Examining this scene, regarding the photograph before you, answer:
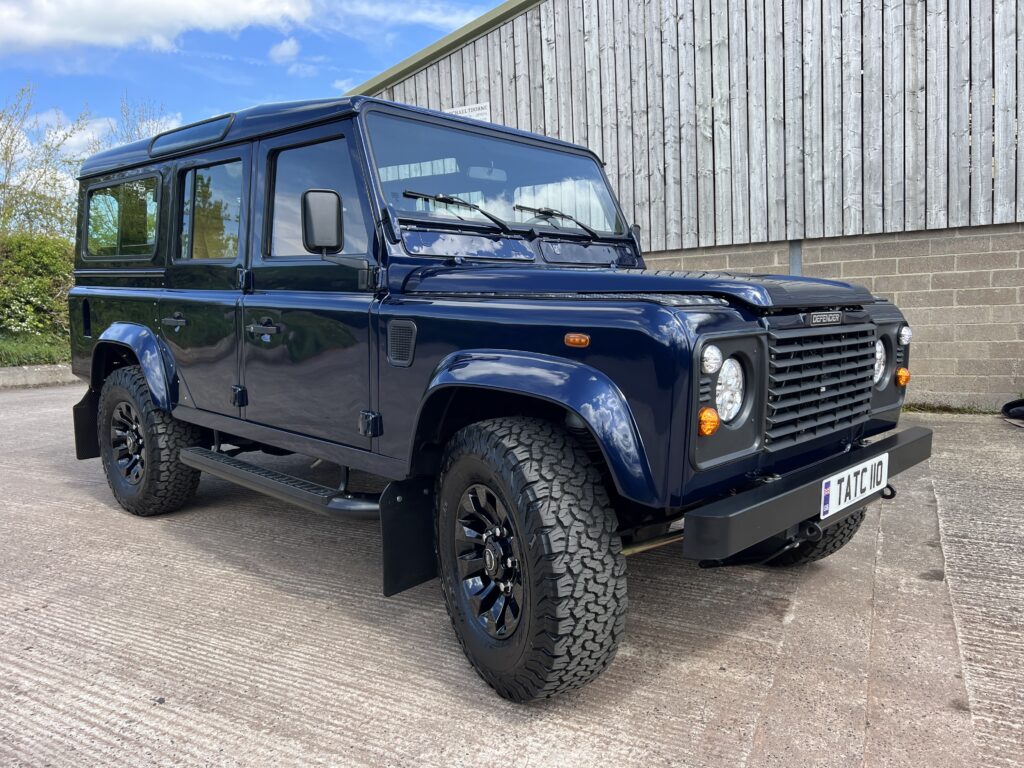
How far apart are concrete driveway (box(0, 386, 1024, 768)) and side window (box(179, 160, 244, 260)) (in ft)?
5.07

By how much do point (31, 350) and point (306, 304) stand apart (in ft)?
37.3

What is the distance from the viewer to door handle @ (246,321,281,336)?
3342 millimetres

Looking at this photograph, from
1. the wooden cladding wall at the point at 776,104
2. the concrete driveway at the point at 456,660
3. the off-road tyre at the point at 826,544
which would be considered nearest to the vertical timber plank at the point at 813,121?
the wooden cladding wall at the point at 776,104

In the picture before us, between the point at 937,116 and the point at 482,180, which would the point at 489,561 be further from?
the point at 937,116

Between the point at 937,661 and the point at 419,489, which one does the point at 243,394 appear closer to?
the point at 419,489

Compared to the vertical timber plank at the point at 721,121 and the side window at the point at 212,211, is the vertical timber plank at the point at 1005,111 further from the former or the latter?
the side window at the point at 212,211

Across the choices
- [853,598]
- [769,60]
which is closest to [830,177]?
[769,60]

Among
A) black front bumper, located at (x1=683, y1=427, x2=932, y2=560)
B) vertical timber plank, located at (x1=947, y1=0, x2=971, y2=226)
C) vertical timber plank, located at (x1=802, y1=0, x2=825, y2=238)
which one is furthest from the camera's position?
vertical timber plank, located at (x1=802, y1=0, x2=825, y2=238)

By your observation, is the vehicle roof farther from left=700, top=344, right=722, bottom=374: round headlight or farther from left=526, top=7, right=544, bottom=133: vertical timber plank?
left=526, top=7, right=544, bottom=133: vertical timber plank

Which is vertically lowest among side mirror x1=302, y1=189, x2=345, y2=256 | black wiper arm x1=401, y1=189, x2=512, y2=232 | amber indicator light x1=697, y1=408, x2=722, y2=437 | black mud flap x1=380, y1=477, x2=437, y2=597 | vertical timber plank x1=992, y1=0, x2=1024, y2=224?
black mud flap x1=380, y1=477, x2=437, y2=597

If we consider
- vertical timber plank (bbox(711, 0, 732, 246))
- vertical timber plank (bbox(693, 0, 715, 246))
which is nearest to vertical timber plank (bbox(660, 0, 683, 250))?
vertical timber plank (bbox(693, 0, 715, 246))

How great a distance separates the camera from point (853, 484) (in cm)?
253

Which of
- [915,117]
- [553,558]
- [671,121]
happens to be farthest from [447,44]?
[553,558]

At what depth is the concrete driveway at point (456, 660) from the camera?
7.18ft
